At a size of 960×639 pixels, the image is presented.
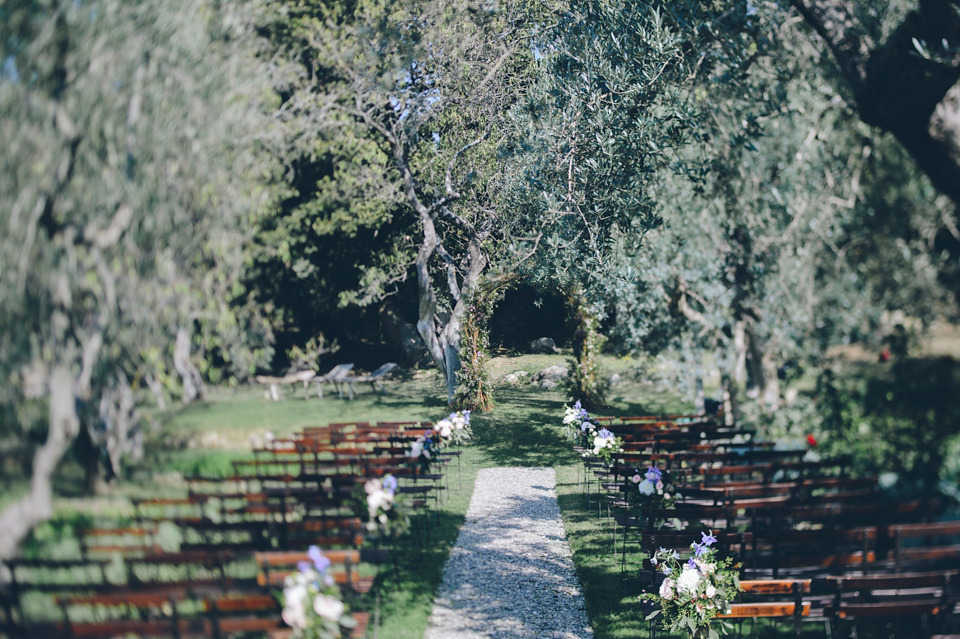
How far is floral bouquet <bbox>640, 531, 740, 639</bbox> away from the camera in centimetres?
498

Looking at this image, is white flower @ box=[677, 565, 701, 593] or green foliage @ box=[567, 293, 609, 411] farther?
green foliage @ box=[567, 293, 609, 411]

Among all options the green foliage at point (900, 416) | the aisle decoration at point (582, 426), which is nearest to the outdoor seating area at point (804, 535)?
the green foliage at point (900, 416)

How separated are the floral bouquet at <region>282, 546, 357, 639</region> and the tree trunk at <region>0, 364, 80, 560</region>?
1.61 m

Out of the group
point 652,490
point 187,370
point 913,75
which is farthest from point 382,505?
point 913,75

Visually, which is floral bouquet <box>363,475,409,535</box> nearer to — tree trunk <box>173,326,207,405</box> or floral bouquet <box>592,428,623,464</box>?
tree trunk <box>173,326,207,405</box>

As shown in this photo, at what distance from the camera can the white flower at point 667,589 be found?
5.09 meters

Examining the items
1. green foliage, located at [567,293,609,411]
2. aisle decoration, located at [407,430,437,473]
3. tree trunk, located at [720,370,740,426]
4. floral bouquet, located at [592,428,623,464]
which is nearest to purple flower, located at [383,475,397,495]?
aisle decoration, located at [407,430,437,473]

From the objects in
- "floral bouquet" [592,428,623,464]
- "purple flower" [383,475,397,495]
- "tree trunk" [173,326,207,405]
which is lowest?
"floral bouquet" [592,428,623,464]

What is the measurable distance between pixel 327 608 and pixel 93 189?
300cm

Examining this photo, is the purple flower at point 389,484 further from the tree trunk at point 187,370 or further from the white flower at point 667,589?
the white flower at point 667,589

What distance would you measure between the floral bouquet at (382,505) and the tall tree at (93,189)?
233 centimetres

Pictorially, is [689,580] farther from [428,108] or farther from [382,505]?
[428,108]

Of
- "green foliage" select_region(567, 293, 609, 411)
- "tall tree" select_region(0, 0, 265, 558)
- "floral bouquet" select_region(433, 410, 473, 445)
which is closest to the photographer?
"tall tree" select_region(0, 0, 265, 558)

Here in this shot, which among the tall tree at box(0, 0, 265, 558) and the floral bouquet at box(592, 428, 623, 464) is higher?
the tall tree at box(0, 0, 265, 558)
